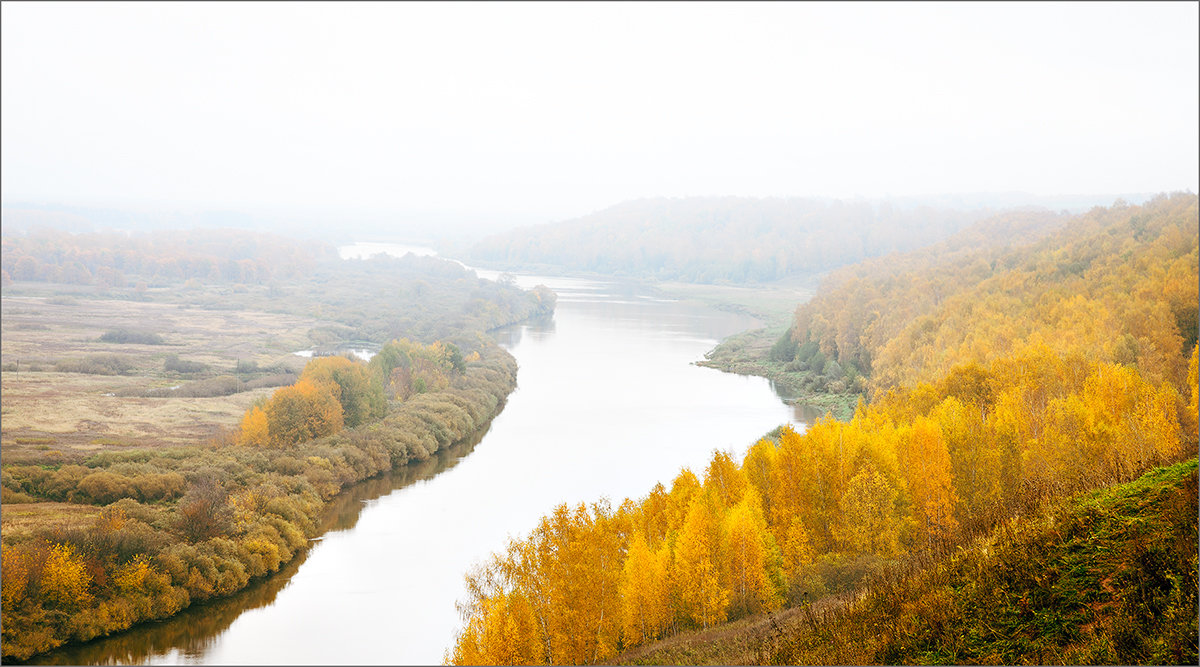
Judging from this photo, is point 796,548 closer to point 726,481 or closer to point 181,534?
point 726,481

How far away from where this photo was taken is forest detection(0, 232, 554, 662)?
19.4 meters

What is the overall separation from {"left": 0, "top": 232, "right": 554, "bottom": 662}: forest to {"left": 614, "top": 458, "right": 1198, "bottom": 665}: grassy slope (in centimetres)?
1711

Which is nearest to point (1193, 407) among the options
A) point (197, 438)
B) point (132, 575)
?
point (132, 575)

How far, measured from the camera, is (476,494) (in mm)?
29734

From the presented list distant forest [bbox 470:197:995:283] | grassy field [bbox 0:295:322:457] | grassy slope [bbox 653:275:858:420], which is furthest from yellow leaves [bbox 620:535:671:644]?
distant forest [bbox 470:197:995:283]

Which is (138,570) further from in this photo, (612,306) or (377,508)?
(612,306)

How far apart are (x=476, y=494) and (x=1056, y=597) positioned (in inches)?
986

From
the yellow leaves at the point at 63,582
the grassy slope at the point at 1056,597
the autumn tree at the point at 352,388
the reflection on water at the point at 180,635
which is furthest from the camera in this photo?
the autumn tree at the point at 352,388

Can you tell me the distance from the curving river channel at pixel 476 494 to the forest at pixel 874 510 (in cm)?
185

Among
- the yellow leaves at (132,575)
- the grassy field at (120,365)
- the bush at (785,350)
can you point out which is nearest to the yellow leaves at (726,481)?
the yellow leaves at (132,575)

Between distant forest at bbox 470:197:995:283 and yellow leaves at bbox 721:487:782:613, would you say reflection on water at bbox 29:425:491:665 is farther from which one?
distant forest at bbox 470:197:995:283

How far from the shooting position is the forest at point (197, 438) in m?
19.4

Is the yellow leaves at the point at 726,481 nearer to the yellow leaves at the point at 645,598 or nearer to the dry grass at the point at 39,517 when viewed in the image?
the yellow leaves at the point at 645,598

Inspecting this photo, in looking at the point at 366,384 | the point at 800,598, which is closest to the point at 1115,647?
the point at 800,598
